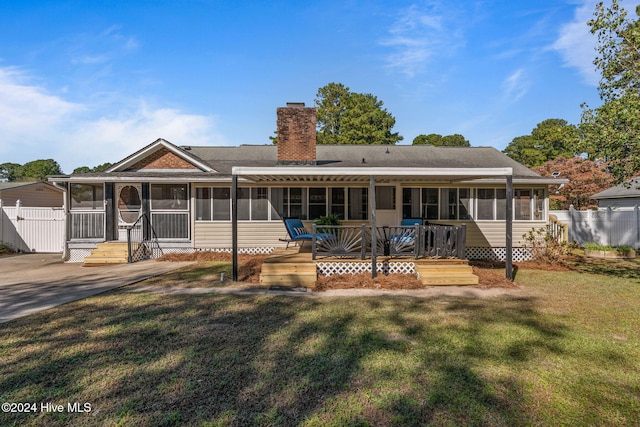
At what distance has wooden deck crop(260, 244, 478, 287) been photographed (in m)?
7.63

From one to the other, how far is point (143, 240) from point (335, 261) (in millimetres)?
7221

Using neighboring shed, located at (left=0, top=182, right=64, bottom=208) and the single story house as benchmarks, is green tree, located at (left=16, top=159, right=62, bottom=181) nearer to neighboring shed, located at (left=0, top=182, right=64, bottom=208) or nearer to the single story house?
neighboring shed, located at (left=0, top=182, right=64, bottom=208)

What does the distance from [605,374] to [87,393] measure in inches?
204

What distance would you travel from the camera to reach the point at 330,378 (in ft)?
10.8

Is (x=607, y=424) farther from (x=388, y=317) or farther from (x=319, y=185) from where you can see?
(x=319, y=185)

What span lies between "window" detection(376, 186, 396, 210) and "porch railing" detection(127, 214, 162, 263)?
8.04 m

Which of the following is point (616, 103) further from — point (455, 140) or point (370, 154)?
point (455, 140)

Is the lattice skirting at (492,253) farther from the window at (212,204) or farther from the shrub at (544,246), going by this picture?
the window at (212,204)

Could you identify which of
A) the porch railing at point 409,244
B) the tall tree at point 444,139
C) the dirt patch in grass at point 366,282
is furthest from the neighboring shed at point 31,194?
the tall tree at point 444,139

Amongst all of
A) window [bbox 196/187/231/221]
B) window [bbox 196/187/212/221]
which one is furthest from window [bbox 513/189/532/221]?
window [bbox 196/187/212/221]

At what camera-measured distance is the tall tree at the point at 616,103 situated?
7.25 meters

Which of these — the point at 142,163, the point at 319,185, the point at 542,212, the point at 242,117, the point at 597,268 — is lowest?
the point at 597,268

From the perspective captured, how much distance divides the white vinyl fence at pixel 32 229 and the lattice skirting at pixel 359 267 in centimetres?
1247

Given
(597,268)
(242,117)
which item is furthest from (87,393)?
(242,117)
